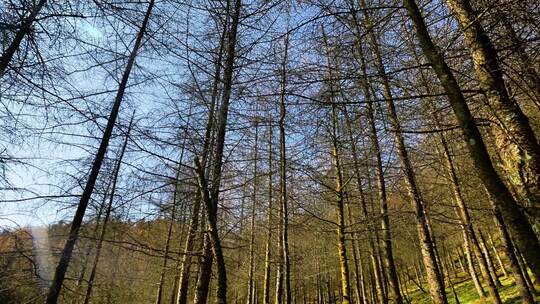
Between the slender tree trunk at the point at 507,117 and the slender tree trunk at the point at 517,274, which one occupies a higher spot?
the slender tree trunk at the point at 507,117

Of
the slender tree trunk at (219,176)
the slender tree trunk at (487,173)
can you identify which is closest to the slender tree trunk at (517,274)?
the slender tree trunk at (487,173)

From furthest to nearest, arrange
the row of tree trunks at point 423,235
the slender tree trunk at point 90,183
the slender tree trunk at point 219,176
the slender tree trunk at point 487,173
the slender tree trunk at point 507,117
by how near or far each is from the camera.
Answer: the row of tree trunks at point 423,235 → the slender tree trunk at point 90,183 → the slender tree trunk at point 219,176 → the slender tree trunk at point 507,117 → the slender tree trunk at point 487,173

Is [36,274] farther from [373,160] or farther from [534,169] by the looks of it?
[373,160]

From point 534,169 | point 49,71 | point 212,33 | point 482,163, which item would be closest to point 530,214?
point 534,169

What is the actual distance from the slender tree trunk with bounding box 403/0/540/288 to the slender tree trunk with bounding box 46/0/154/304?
2.83 m

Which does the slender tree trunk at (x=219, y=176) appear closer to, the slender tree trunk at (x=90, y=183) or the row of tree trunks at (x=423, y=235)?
the slender tree trunk at (x=90, y=183)

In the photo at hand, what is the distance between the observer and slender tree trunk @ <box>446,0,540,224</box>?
1.93 metres

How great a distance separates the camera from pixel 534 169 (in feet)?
6.29

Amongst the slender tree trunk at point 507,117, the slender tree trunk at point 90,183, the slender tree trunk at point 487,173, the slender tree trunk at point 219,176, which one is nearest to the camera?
the slender tree trunk at point 487,173

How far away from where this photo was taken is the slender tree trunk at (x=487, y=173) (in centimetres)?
156

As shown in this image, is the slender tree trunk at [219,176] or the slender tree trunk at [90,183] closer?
the slender tree trunk at [219,176]

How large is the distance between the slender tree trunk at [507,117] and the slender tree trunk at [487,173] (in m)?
0.32

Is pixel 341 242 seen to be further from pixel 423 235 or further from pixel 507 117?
pixel 507 117

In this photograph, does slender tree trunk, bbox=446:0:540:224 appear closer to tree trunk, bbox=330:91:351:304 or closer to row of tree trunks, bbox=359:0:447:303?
row of tree trunks, bbox=359:0:447:303
